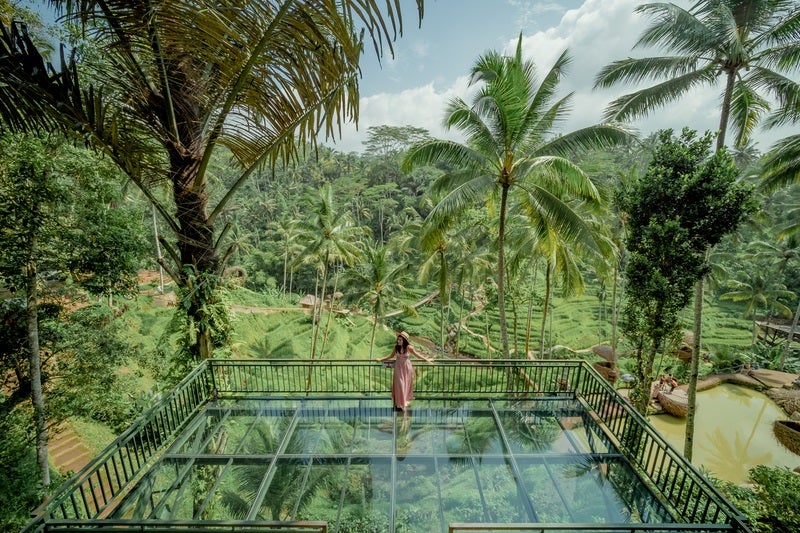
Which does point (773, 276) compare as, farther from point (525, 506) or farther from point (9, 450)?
point (9, 450)

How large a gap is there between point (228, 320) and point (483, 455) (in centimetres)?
444

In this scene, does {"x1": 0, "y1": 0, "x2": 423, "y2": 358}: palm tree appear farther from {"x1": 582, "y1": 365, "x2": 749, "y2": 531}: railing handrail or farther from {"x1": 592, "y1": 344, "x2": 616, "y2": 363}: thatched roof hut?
{"x1": 592, "y1": 344, "x2": 616, "y2": 363}: thatched roof hut

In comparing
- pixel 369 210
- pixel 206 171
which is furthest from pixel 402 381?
pixel 369 210

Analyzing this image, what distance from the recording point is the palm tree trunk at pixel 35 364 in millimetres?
7004

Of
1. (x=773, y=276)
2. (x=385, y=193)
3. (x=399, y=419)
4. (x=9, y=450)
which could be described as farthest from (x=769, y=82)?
(x=385, y=193)

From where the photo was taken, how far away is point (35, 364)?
7.34 m

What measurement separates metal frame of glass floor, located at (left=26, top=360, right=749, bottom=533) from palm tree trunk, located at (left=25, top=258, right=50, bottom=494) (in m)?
3.94

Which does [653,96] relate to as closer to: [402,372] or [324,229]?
[402,372]

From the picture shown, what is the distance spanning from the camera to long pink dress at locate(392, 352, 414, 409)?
19.1 feet

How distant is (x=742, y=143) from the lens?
10.4 m

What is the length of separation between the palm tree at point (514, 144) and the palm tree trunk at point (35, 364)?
8143mm

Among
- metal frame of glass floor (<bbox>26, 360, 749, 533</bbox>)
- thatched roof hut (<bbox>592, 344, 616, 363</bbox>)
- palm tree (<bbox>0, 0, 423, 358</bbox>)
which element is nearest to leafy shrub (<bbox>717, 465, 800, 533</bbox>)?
metal frame of glass floor (<bbox>26, 360, 749, 533</bbox>)

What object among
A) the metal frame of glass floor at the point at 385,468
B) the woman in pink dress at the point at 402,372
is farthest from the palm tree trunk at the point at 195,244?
the woman in pink dress at the point at 402,372

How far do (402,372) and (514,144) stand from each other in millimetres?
5872
